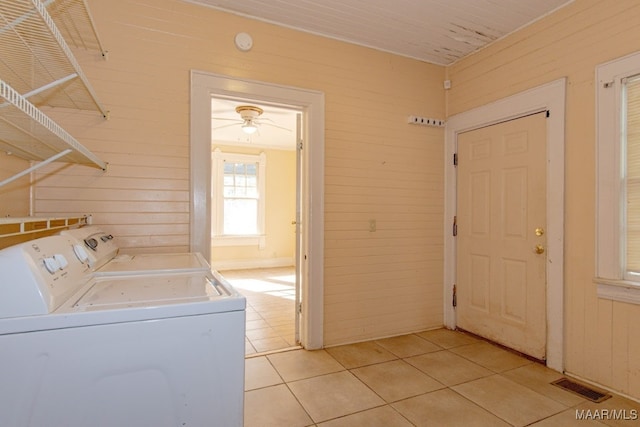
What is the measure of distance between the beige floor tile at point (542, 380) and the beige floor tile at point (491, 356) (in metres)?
0.07

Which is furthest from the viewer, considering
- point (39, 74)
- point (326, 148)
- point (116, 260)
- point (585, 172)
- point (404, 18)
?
point (326, 148)

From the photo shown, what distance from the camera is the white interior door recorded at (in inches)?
104

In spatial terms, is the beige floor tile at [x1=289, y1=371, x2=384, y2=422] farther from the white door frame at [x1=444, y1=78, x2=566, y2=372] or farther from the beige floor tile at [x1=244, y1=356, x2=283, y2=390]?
the white door frame at [x1=444, y1=78, x2=566, y2=372]

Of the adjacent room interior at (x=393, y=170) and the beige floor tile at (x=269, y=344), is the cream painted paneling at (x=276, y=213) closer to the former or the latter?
the adjacent room interior at (x=393, y=170)

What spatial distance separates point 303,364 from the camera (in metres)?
2.60

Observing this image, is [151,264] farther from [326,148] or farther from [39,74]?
[326,148]

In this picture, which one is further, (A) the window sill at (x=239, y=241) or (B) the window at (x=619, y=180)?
(A) the window sill at (x=239, y=241)

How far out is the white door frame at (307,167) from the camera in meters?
2.50

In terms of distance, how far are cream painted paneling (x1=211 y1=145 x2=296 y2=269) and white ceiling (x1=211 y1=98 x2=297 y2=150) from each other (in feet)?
0.94

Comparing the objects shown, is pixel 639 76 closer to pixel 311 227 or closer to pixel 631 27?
pixel 631 27

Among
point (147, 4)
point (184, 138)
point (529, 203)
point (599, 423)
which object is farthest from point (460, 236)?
point (147, 4)

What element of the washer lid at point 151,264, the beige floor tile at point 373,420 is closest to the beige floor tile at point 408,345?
the beige floor tile at point 373,420

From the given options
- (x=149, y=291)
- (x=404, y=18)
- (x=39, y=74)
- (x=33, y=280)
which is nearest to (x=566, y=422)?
(x=149, y=291)

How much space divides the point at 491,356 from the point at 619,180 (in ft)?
5.21
